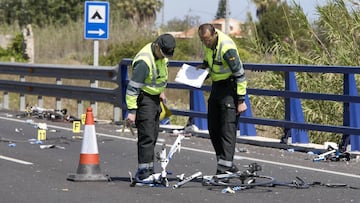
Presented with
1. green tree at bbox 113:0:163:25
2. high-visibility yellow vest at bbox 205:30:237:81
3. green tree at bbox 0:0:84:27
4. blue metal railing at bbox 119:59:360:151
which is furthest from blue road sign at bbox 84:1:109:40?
green tree at bbox 113:0:163:25

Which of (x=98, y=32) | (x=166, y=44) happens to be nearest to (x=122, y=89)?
(x=98, y=32)

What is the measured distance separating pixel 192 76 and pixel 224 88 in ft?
1.43

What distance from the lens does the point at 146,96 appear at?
9.59 m

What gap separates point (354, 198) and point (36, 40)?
116ft

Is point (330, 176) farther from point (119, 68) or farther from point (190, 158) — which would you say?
point (119, 68)

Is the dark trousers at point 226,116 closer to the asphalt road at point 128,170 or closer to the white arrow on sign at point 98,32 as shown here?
the asphalt road at point 128,170

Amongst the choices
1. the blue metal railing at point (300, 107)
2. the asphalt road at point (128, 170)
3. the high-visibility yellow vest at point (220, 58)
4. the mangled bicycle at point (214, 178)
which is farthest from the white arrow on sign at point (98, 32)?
the mangled bicycle at point (214, 178)

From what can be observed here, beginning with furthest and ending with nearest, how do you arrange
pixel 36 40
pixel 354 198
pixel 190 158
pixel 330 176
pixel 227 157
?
pixel 36 40, pixel 190 158, pixel 330 176, pixel 227 157, pixel 354 198

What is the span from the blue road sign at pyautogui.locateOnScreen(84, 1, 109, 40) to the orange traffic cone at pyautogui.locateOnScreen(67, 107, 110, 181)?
9924 mm

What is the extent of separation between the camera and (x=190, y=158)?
1222 centimetres

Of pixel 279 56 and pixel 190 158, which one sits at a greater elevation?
pixel 279 56

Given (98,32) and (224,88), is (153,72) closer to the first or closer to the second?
(224,88)

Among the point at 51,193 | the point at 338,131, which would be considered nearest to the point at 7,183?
the point at 51,193

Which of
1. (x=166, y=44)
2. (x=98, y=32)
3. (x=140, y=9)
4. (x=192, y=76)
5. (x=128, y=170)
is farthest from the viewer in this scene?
(x=140, y=9)
